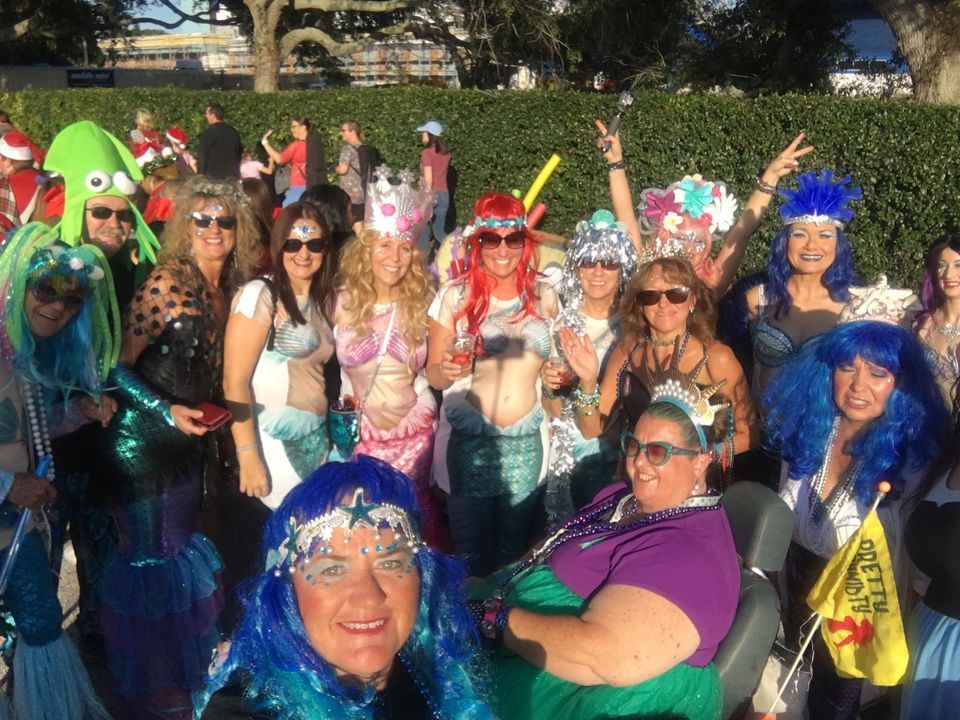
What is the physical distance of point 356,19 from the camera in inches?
1043

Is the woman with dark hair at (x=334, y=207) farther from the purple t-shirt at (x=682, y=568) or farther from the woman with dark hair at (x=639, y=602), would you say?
the purple t-shirt at (x=682, y=568)

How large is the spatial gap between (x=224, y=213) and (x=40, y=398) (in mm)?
1112

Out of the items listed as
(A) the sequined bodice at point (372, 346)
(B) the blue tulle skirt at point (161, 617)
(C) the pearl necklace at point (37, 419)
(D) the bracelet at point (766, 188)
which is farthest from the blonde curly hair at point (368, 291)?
(D) the bracelet at point (766, 188)

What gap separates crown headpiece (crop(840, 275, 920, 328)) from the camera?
12.3 ft

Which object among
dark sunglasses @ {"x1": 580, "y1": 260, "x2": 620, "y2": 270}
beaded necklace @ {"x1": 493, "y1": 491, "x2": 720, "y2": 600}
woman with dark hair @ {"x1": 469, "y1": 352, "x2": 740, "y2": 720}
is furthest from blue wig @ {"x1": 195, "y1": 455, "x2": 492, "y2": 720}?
dark sunglasses @ {"x1": 580, "y1": 260, "x2": 620, "y2": 270}

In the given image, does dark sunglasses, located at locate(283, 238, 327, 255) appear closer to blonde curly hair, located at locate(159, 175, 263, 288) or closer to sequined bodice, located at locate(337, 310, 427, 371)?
blonde curly hair, located at locate(159, 175, 263, 288)

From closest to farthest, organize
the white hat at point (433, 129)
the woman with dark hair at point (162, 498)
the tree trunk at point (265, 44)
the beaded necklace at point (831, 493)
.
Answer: the beaded necklace at point (831, 493), the woman with dark hair at point (162, 498), the white hat at point (433, 129), the tree trunk at point (265, 44)

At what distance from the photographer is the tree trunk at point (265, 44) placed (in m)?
19.9

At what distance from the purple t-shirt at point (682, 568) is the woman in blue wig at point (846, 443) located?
0.73 m

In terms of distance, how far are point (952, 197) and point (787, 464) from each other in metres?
5.70

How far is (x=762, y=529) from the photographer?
104 inches

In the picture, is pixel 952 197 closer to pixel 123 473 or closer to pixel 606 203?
pixel 606 203

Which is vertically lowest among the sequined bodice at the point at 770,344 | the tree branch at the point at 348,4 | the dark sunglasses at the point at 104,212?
the sequined bodice at the point at 770,344

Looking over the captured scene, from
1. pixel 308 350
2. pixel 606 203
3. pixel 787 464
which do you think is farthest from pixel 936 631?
pixel 606 203
